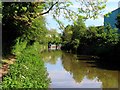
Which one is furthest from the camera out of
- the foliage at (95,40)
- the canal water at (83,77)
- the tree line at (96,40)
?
the foliage at (95,40)

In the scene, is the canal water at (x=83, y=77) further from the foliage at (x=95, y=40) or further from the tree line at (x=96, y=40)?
the foliage at (x=95, y=40)

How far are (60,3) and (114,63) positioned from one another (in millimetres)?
15856

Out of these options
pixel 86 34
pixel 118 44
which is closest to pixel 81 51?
pixel 86 34

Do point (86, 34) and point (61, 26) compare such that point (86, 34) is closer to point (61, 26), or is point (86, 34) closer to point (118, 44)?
point (118, 44)

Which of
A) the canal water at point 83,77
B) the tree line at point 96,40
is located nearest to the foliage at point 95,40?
the tree line at point 96,40

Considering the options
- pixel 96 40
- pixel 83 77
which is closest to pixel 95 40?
pixel 96 40

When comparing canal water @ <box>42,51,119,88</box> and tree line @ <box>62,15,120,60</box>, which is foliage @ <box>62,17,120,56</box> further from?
canal water @ <box>42,51,119,88</box>

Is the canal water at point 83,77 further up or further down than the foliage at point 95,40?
further down

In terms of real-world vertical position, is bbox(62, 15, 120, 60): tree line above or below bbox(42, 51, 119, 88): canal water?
above

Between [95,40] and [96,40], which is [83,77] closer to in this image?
[96,40]

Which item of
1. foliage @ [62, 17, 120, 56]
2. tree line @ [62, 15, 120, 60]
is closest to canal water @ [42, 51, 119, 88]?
tree line @ [62, 15, 120, 60]

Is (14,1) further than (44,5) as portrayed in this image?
No

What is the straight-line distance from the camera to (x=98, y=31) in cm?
4609

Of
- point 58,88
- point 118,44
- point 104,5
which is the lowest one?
point 58,88
